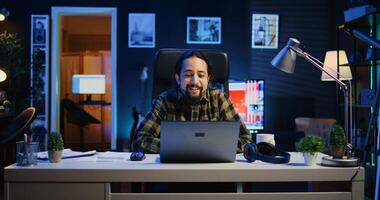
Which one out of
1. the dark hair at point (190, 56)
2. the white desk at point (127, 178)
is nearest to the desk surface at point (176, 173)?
the white desk at point (127, 178)

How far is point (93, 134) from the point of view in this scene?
24.7ft

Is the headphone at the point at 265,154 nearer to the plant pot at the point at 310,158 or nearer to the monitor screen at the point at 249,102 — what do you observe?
the plant pot at the point at 310,158

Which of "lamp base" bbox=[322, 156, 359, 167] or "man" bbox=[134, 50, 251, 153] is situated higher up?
"man" bbox=[134, 50, 251, 153]

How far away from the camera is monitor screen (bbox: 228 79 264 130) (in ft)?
15.2

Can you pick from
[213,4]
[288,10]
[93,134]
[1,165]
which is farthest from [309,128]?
[93,134]

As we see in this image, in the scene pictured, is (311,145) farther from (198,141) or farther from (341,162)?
(198,141)

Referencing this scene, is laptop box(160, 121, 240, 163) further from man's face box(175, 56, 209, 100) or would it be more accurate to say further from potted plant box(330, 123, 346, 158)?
man's face box(175, 56, 209, 100)

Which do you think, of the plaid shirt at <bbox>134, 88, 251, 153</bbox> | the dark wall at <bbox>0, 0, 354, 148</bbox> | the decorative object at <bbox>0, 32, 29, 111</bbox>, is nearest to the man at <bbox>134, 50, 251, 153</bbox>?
the plaid shirt at <bbox>134, 88, 251, 153</bbox>

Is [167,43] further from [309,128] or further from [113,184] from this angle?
[113,184]

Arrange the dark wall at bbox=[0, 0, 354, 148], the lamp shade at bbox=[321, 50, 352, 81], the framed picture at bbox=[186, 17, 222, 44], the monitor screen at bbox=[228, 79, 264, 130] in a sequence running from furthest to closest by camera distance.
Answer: the framed picture at bbox=[186, 17, 222, 44] → the dark wall at bbox=[0, 0, 354, 148] → the monitor screen at bbox=[228, 79, 264, 130] → the lamp shade at bbox=[321, 50, 352, 81]

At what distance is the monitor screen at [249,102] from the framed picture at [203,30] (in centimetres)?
116

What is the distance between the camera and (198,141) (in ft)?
5.45

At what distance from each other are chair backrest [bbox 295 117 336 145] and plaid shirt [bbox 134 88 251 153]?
196 centimetres

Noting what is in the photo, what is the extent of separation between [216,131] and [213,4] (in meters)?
4.21
